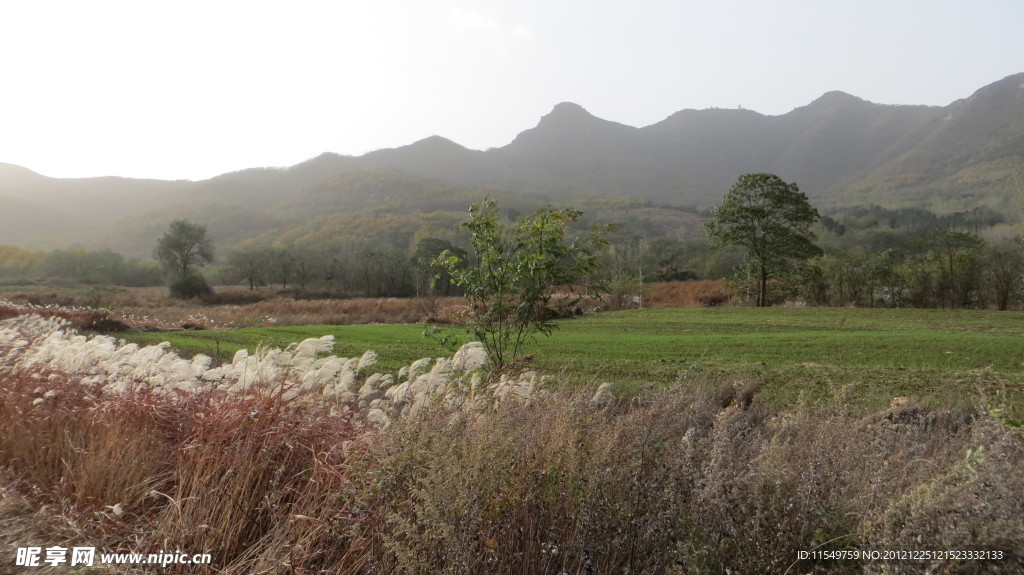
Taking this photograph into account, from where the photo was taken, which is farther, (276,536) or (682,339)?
(682,339)

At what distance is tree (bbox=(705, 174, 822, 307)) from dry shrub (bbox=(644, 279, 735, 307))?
3731 mm

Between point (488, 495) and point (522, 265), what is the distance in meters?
6.17

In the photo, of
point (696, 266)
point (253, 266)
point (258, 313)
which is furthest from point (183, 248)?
point (696, 266)

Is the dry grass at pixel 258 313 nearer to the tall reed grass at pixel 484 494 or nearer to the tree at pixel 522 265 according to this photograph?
the tree at pixel 522 265

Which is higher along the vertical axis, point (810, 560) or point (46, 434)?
point (46, 434)

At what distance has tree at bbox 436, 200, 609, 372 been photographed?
9.39 m

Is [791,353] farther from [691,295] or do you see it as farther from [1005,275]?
[691,295]

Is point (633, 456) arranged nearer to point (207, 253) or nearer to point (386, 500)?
point (386, 500)

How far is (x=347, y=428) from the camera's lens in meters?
4.80

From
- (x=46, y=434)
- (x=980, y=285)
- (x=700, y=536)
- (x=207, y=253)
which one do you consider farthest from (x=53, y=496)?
(x=207, y=253)

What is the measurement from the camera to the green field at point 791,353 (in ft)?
33.3

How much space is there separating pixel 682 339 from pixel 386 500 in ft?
55.0

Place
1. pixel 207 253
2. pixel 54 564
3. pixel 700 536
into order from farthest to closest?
pixel 207 253
pixel 700 536
pixel 54 564

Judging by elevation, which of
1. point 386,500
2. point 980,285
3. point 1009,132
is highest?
point 1009,132
